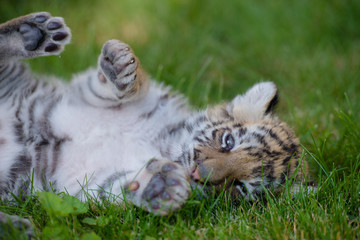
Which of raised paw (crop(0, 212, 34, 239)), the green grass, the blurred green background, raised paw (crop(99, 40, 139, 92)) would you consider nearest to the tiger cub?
raised paw (crop(99, 40, 139, 92))

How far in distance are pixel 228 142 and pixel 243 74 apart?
268 cm

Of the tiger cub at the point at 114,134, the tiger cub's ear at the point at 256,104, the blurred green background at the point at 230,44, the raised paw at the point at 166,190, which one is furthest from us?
the blurred green background at the point at 230,44

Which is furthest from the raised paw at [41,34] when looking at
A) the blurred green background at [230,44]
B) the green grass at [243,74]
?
the blurred green background at [230,44]

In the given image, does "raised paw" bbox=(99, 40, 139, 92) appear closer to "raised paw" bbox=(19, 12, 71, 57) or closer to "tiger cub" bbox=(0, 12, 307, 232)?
"tiger cub" bbox=(0, 12, 307, 232)

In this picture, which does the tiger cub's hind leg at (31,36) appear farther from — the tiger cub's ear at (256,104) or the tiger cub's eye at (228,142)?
the tiger cub's ear at (256,104)

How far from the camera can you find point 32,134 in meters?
3.34

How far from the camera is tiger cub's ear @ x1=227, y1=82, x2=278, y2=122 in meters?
3.81

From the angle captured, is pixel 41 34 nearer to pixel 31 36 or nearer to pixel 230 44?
pixel 31 36

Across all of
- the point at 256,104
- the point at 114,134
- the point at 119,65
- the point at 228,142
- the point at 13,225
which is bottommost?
the point at 13,225

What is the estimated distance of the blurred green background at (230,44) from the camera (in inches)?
207

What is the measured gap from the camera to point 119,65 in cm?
329

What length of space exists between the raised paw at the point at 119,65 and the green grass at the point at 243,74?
103 cm

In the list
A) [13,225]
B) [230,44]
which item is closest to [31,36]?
[13,225]

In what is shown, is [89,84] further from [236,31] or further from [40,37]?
[236,31]
